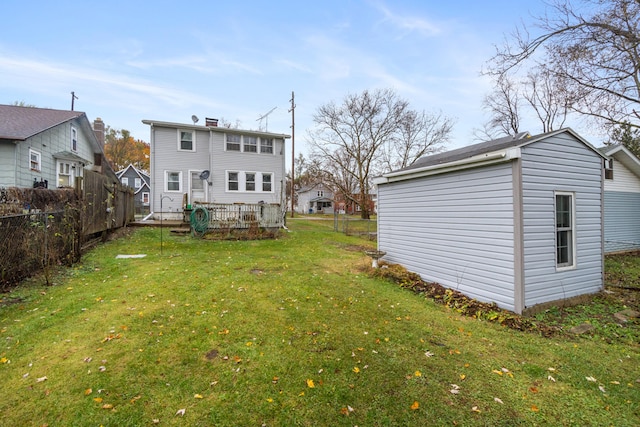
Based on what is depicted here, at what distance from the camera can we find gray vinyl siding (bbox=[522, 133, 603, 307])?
505cm

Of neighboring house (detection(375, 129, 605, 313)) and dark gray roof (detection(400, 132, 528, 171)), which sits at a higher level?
dark gray roof (detection(400, 132, 528, 171))

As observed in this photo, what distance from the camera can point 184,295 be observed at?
4711 millimetres

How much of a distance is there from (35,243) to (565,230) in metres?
10.4

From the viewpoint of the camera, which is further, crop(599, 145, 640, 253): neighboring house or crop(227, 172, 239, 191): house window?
crop(227, 172, 239, 191): house window

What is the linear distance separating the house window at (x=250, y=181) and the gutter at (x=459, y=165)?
33.6ft

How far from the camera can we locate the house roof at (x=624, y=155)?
11086mm

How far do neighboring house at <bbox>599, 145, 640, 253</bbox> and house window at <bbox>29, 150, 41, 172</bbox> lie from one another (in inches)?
971

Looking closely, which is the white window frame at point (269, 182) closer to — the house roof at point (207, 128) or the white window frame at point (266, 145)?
the white window frame at point (266, 145)

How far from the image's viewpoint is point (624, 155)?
11.5 m

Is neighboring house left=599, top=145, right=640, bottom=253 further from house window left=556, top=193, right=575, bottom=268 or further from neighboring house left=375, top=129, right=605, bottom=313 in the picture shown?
house window left=556, top=193, right=575, bottom=268

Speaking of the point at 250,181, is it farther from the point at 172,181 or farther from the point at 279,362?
the point at 279,362

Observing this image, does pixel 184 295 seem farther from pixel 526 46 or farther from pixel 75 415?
pixel 526 46

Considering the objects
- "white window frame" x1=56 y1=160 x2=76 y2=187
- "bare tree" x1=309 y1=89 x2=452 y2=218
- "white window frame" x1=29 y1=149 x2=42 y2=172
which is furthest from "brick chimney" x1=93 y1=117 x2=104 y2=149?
"bare tree" x1=309 y1=89 x2=452 y2=218

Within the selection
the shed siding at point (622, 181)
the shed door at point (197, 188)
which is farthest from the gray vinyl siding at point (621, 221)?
the shed door at point (197, 188)
